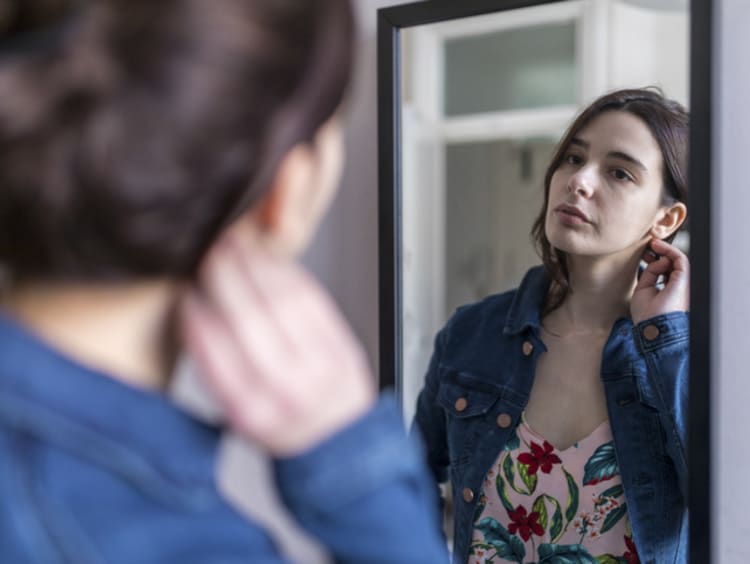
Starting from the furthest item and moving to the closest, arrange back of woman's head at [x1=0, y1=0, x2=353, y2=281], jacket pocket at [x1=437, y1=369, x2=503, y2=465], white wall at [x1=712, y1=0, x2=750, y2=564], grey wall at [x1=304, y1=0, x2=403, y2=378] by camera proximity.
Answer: grey wall at [x1=304, y1=0, x2=403, y2=378] → jacket pocket at [x1=437, y1=369, x2=503, y2=465] → white wall at [x1=712, y1=0, x2=750, y2=564] → back of woman's head at [x1=0, y1=0, x2=353, y2=281]

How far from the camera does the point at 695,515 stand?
74 centimetres

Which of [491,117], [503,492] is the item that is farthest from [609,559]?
[491,117]

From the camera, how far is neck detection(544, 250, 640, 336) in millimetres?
763

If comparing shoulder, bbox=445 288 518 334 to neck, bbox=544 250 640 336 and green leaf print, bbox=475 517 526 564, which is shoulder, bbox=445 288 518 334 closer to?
neck, bbox=544 250 640 336

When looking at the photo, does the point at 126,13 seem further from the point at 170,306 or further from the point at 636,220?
the point at 636,220

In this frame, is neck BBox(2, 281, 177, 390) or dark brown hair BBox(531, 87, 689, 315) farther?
dark brown hair BBox(531, 87, 689, 315)

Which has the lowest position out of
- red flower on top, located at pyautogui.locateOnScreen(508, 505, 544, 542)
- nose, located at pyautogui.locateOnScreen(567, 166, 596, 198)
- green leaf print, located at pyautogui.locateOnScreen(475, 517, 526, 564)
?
green leaf print, located at pyautogui.locateOnScreen(475, 517, 526, 564)

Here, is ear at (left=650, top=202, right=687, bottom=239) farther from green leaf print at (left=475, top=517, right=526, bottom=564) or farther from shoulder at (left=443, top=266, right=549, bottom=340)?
green leaf print at (left=475, top=517, right=526, bottom=564)

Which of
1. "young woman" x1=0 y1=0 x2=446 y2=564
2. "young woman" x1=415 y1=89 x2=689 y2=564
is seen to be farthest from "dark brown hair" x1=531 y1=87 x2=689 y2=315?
"young woman" x1=0 y1=0 x2=446 y2=564

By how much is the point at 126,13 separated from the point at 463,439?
2.19 ft

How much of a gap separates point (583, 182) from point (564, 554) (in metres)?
0.40

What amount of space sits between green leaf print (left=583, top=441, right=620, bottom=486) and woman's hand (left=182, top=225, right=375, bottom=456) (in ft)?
1.65

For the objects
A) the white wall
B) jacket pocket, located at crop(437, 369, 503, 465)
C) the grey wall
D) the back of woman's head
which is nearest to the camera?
the back of woman's head

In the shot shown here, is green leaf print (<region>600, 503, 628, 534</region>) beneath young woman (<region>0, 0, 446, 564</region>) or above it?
beneath
